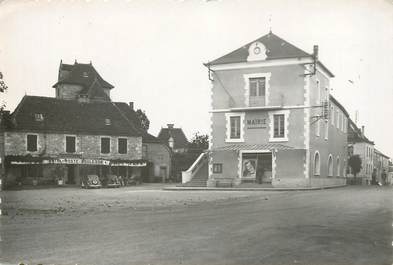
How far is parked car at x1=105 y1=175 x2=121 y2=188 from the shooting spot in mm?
20672

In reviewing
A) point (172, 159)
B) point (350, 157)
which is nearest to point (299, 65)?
point (350, 157)

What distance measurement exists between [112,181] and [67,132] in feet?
28.0

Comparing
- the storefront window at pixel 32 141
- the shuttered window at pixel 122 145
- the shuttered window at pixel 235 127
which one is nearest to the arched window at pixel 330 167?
the shuttered window at pixel 235 127

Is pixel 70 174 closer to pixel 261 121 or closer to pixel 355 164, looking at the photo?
pixel 261 121

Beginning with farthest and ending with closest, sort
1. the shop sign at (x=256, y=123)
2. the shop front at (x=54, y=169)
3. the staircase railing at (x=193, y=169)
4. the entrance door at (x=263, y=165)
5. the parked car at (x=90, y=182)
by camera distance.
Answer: the staircase railing at (x=193, y=169) → the shop sign at (x=256, y=123) → the entrance door at (x=263, y=165) → the parked car at (x=90, y=182) → the shop front at (x=54, y=169)

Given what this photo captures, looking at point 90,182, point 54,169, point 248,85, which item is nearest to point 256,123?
point 248,85

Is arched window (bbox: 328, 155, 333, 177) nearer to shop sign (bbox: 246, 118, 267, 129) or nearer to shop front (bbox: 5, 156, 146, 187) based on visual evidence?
shop sign (bbox: 246, 118, 267, 129)

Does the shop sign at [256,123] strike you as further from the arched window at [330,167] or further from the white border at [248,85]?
the arched window at [330,167]

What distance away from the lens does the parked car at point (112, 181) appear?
20672mm

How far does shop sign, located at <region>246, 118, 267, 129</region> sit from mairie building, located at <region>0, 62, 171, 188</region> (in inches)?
144

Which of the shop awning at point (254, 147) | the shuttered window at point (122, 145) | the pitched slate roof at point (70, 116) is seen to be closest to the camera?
the pitched slate roof at point (70, 116)

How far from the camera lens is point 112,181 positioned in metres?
21.2

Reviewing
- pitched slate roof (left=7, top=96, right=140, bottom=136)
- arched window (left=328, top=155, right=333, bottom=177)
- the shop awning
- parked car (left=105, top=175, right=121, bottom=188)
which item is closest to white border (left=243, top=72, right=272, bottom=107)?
the shop awning

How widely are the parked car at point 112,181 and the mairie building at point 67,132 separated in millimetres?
590
